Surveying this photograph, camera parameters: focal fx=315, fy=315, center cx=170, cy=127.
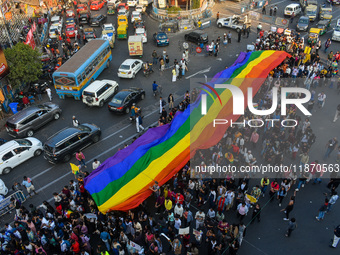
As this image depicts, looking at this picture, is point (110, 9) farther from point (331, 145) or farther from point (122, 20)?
point (331, 145)

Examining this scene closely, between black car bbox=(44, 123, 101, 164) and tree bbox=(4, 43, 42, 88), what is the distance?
Result: 811 centimetres

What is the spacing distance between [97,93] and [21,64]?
20.8 ft

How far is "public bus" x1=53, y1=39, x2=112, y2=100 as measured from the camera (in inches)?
952

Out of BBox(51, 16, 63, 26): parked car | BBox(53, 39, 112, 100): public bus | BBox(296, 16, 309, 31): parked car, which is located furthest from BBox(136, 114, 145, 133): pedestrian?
BBox(296, 16, 309, 31): parked car

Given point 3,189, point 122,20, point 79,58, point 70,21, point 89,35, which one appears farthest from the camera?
point 70,21

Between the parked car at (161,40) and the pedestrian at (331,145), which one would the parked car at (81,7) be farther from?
the pedestrian at (331,145)

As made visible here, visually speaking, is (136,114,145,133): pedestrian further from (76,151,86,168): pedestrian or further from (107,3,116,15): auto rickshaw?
(107,3,116,15): auto rickshaw

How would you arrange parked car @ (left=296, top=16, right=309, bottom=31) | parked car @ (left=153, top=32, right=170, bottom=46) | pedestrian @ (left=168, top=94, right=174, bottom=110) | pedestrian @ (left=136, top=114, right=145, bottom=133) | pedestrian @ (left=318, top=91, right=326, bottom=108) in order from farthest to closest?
parked car @ (left=296, top=16, right=309, bottom=31) → parked car @ (left=153, top=32, right=170, bottom=46) → pedestrian @ (left=168, top=94, right=174, bottom=110) → pedestrian @ (left=318, top=91, right=326, bottom=108) → pedestrian @ (left=136, top=114, right=145, bottom=133)

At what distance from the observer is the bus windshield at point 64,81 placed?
2416 centimetres

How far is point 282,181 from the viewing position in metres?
15.7

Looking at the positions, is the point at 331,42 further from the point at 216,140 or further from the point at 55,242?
the point at 55,242

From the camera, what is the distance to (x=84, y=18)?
39375 mm

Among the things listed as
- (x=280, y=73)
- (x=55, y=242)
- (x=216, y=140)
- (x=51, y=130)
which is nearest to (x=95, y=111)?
(x=51, y=130)

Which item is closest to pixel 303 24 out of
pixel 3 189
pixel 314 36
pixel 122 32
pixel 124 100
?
pixel 314 36
